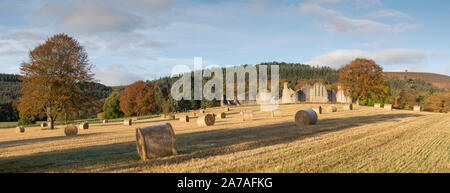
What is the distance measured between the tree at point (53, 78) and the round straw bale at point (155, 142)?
26393 millimetres

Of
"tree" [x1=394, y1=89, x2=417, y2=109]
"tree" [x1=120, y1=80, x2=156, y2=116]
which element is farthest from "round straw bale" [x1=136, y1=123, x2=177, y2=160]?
"tree" [x1=394, y1=89, x2=417, y2=109]

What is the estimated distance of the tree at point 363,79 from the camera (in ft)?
186

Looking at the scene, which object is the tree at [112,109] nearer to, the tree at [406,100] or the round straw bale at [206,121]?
the round straw bale at [206,121]

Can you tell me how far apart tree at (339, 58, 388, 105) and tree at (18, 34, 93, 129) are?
151ft

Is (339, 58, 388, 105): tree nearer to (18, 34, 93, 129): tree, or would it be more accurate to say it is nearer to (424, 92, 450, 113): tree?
(424, 92, 450, 113): tree

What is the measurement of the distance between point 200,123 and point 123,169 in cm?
1818

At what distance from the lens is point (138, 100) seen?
76250 millimetres

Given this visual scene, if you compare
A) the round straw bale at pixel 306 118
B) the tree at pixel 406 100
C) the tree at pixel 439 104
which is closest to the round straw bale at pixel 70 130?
the round straw bale at pixel 306 118

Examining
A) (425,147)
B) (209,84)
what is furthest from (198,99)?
(425,147)

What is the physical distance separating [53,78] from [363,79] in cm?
5085

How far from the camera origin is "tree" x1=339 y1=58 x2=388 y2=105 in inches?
2235
